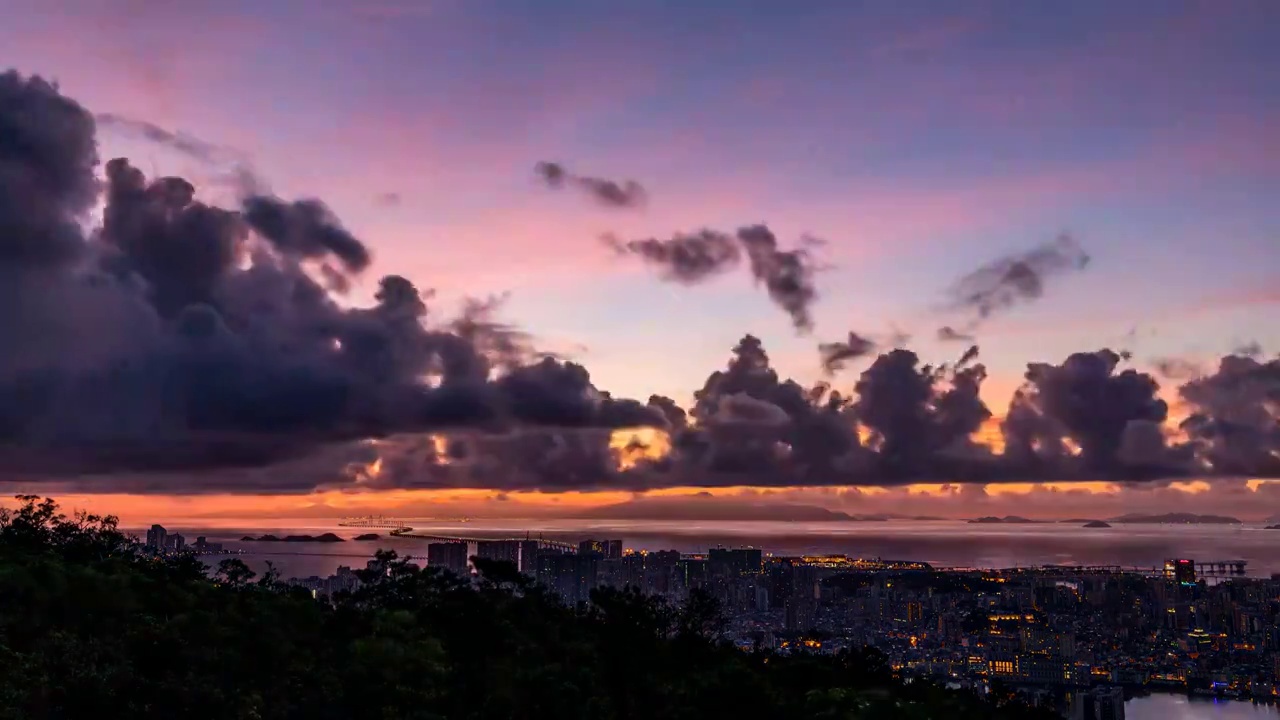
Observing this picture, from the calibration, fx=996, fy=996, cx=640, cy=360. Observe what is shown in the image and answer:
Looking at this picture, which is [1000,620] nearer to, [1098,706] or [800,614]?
[800,614]

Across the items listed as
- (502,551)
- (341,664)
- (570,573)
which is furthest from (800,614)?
(341,664)

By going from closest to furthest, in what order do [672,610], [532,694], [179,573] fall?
1. [532,694]
2. [179,573]
3. [672,610]

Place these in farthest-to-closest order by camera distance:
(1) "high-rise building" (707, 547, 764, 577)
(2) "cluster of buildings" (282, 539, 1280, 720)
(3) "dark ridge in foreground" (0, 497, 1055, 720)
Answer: (1) "high-rise building" (707, 547, 764, 577)
(2) "cluster of buildings" (282, 539, 1280, 720)
(3) "dark ridge in foreground" (0, 497, 1055, 720)

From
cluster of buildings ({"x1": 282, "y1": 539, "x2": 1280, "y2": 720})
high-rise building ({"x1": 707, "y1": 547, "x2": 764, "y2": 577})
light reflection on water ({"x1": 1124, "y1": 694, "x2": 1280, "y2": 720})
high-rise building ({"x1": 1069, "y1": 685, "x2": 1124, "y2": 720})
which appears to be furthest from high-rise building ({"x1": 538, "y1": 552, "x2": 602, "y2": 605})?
light reflection on water ({"x1": 1124, "y1": 694, "x2": 1280, "y2": 720})

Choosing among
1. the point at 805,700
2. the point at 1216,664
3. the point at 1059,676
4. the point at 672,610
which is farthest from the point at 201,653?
the point at 1216,664

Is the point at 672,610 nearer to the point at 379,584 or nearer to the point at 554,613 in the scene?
the point at 554,613

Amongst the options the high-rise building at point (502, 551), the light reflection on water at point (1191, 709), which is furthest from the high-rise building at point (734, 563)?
the light reflection on water at point (1191, 709)

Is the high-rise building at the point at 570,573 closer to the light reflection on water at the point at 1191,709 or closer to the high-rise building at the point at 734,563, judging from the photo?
the high-rise building at the point at 734,563

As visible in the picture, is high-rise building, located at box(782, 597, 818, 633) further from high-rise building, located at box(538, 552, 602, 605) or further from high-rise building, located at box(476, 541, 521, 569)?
high-rise building, located at box(476, 541, 521, 569)
